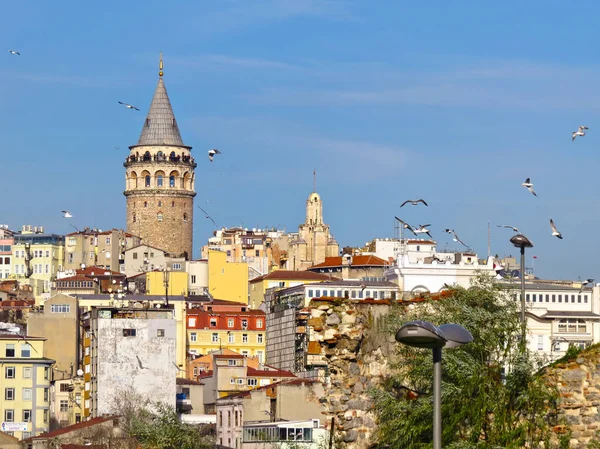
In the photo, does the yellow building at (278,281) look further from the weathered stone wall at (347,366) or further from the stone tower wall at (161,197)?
the weathered stone wall at (347,366)

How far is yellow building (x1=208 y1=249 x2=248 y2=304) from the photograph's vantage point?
136000 millimetres

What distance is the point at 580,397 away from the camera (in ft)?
56.1

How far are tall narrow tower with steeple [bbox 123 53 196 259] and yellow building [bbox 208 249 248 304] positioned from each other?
22.6 m

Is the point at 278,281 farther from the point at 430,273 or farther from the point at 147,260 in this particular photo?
the point at 430,273

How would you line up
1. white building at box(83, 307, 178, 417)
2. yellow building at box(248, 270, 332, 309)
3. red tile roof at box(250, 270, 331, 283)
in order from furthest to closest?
yellow building at box(248, 270, 332, 309) < red tile roof at box(250, 270, 331, 283) < white building at box(83, 307, 178, 417)

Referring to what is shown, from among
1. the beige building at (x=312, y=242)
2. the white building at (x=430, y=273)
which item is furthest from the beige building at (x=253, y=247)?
the white building at (x=430, y=273)

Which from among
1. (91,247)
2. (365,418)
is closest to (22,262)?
(91,247)

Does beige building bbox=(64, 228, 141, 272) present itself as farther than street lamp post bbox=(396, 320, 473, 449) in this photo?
Yes

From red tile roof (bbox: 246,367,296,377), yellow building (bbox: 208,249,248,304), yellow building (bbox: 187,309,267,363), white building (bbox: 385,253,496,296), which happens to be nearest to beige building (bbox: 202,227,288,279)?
yellow building (bbox: 208,249,248,304)

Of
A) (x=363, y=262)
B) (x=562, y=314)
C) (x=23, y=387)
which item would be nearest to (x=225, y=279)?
(x=363, y=262)

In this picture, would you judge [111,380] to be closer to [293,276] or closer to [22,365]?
[22,365]

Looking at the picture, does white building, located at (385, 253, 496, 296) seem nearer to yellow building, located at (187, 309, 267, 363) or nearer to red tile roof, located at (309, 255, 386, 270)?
yellow building, located at (187, 309, 267, 363)

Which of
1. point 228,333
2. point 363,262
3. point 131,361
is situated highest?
point 363,262

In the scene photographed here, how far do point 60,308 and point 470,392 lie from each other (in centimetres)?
8817
